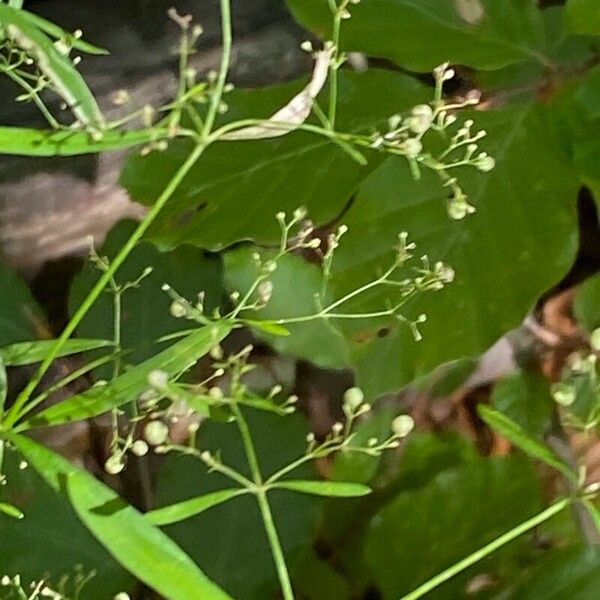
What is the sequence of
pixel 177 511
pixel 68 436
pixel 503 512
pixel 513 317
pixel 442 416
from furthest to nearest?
pixel 442 416 → pixel 68 436 → pixel 503 512 → pixel 513 317 → pixel 177 511

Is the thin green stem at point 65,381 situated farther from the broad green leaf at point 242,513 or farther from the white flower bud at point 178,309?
the broad green leaf at point 242,513

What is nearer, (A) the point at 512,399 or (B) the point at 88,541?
(B) the point at 88,541

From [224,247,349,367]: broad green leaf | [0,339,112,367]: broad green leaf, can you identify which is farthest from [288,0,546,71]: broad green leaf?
[0,339,112,367]: broad green leaf

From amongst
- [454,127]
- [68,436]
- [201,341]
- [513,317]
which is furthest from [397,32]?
[68,436]

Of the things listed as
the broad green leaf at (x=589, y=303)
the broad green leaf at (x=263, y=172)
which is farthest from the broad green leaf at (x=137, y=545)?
the broad green leaf at (x=589, y=303)

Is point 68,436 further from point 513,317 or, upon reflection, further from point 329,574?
point 513,317

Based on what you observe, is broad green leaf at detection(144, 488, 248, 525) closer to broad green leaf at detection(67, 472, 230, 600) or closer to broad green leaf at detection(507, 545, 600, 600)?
broad green leaf at detection(67, 472, 230, 600)
